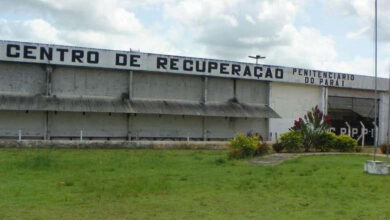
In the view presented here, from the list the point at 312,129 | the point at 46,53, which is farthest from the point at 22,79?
the point at 312,129

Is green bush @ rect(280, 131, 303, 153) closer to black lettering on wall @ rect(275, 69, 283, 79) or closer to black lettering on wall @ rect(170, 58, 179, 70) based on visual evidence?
black lettering on wall @ rect(170, 58, 179, 70)

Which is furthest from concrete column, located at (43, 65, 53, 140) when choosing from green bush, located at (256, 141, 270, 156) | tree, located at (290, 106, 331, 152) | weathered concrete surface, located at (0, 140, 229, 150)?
tree, located at (290, 106, 331, 152)

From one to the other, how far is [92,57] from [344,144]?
1620 cm

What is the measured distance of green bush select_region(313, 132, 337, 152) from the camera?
2267 centimetres

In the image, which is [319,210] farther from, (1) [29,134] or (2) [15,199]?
(1) [29,134]

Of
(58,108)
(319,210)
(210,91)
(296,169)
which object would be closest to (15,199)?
(319,210)

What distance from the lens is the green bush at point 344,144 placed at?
23.1 meters

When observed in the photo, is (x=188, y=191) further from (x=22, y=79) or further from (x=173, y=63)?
(x=173, y=63)

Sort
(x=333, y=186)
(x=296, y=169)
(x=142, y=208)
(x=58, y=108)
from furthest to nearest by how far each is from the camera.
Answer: (x=58, y=108), (x=296, y=169), (x=333, y=186), (x=142, y=208)

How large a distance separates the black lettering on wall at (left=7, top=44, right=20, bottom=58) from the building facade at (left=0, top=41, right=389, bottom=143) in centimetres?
6

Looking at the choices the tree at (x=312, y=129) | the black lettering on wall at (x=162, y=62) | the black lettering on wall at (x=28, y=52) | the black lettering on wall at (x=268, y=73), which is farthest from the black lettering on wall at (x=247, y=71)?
the black lettering on wall at (x=28, y=52)

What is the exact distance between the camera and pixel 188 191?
36.7 ft

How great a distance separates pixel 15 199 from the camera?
9.64m

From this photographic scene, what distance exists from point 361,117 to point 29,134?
85.9ft
